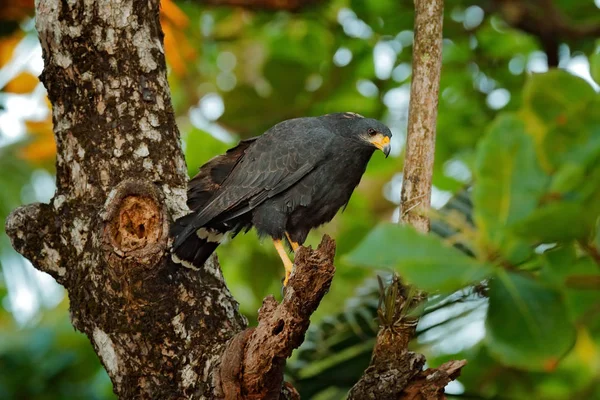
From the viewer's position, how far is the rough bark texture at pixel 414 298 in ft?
9.49

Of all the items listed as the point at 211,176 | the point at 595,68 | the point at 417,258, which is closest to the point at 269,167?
the point at 211,176

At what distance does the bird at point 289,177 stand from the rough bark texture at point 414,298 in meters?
1.17

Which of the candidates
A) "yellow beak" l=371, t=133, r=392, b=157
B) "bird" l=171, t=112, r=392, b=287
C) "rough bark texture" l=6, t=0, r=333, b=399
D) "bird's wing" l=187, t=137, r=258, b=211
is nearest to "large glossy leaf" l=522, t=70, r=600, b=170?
"rough bark texture" l=6, t=0, r=333, b=399

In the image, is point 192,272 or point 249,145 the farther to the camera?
point 249,145

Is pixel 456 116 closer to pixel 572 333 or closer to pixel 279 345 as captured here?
pixel 279 345

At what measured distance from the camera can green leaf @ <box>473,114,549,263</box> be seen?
124cm

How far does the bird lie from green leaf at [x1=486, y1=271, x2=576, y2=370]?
9.12ft

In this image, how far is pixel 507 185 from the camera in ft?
4.08

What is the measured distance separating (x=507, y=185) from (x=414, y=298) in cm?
176

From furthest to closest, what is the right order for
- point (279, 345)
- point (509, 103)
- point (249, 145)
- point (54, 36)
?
point (509, 103) → point (249, 145) → point (54, 36) → point (279, 345)

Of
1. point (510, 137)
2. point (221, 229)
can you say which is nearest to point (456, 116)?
point (221, 229)

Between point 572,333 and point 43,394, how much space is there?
5876 mm

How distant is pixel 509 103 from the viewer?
6.41 m

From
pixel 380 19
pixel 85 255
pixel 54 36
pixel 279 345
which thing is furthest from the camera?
pixel 380 19
